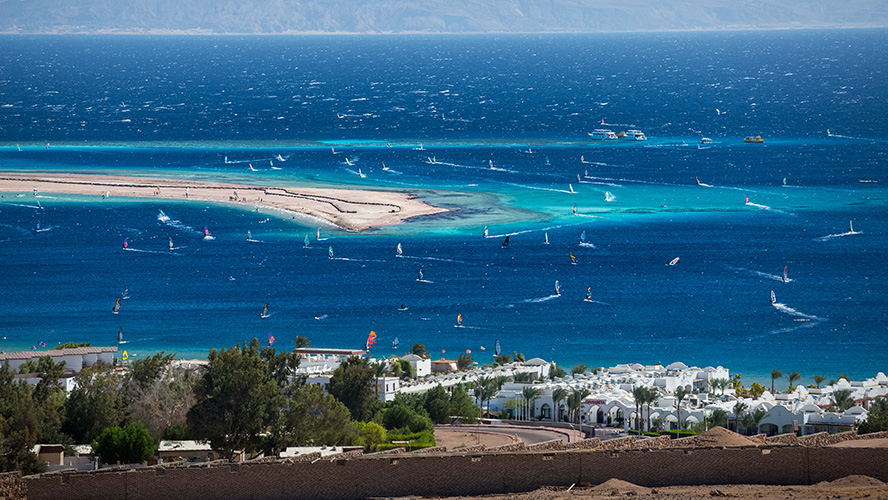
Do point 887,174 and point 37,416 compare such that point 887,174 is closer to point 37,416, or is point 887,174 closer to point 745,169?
point 745,169

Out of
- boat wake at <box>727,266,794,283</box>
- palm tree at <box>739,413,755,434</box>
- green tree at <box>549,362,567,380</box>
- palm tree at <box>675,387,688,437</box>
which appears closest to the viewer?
palm tree at <box>739,413,755,434</box>

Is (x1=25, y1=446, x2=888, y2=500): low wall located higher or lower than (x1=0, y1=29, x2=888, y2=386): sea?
lower

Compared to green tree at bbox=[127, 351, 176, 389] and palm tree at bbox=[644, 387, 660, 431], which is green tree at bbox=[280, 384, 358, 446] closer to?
green tree at bbox=[127, 351, 176, 389]

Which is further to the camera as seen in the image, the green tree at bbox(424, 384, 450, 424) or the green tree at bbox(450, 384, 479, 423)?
the green tree at bbox(450, 384, 479, 423)

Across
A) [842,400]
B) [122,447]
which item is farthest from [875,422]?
[122,447]

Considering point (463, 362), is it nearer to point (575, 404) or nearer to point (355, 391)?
point (575, 404)

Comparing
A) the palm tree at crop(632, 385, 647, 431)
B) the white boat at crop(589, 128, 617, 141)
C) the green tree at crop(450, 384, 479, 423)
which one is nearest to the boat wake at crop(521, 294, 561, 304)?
the green tree at crop(450, 384, 479, 423)
